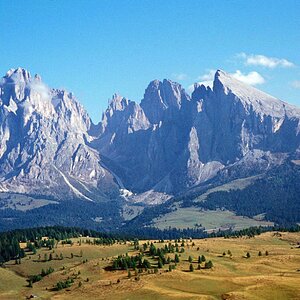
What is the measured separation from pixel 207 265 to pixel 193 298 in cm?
4733

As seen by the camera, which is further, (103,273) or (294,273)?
(103,273)

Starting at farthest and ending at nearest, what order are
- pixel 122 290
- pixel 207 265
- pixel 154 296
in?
1. pixel 207 265
2. pixel 122 290
3. pixel 154 296

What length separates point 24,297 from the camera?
17888 cm

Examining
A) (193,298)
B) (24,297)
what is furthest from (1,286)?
(193,298)

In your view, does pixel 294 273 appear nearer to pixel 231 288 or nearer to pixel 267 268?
pixel 267 268

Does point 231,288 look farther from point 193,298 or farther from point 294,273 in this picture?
point 294,273

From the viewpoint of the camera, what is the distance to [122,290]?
169125mm

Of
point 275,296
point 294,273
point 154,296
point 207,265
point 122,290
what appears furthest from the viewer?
point 207,265

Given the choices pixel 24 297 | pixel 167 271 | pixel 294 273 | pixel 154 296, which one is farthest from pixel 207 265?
pixel 24 297

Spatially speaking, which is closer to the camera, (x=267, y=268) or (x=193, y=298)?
(x=193, y=298)

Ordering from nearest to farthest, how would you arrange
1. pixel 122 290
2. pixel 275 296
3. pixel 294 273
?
pixel 275 296 < pixel 122 290 < pixel 294 273

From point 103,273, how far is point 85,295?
2881 cm

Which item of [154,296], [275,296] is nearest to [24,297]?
[154,296]

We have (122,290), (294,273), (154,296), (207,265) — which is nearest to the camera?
(154,296)
